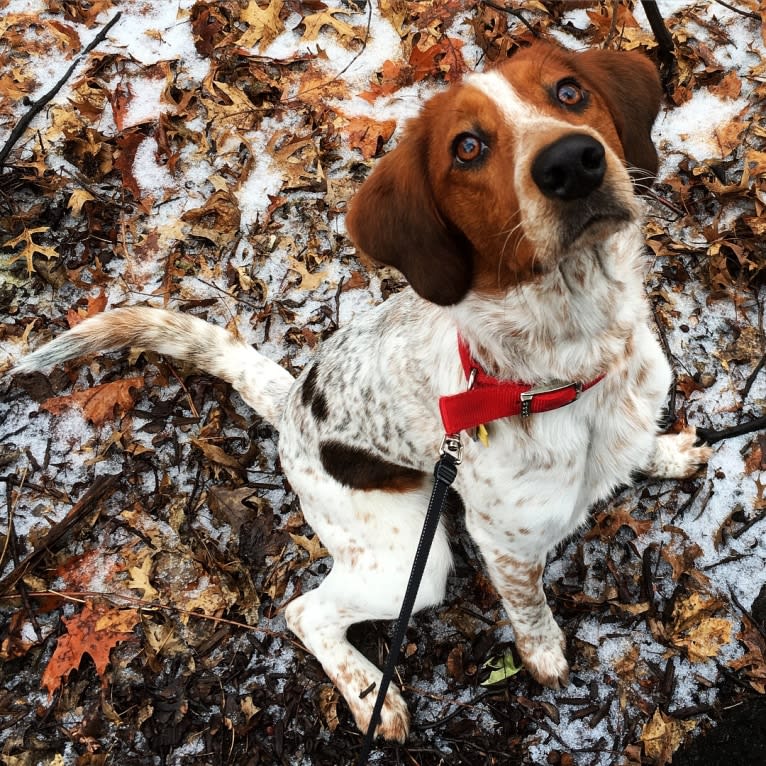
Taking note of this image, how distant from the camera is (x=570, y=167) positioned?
199 centimetres

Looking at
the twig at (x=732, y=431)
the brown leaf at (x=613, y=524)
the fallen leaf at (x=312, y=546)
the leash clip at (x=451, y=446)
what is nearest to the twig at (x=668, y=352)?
the twig at (x=732, y=431)

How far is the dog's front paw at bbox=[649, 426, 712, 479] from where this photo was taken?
12.3 ft

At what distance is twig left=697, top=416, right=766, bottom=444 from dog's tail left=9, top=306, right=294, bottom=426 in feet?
7.83

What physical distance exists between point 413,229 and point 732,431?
2490 millimetres

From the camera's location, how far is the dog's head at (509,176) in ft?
6.89

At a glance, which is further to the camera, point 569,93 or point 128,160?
point 128,160

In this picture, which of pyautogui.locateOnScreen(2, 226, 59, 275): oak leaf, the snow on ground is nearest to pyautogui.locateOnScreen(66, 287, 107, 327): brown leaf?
the snow on ground

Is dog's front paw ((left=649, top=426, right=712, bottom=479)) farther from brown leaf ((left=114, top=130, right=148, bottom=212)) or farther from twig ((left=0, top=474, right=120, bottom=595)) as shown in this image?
brown leaf ((left=114, top=130, right=148, bottom=212))

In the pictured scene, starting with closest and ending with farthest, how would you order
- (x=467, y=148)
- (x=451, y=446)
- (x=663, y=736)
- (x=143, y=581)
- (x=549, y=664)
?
(x=467, y=148), (x=451, y=446), (x=663, y=736), (x=549, y=664), (x=143, y=581)

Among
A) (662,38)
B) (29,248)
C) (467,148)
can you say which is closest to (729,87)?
(662,38)

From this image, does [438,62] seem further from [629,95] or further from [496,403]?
[496,403]

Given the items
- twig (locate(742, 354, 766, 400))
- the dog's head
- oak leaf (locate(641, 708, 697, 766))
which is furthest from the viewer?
twig (locate(742, 354, 766, 400))

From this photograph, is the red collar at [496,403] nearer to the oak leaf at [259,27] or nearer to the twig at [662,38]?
the twig at [662,38]

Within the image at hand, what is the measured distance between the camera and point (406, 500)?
10.7ft
